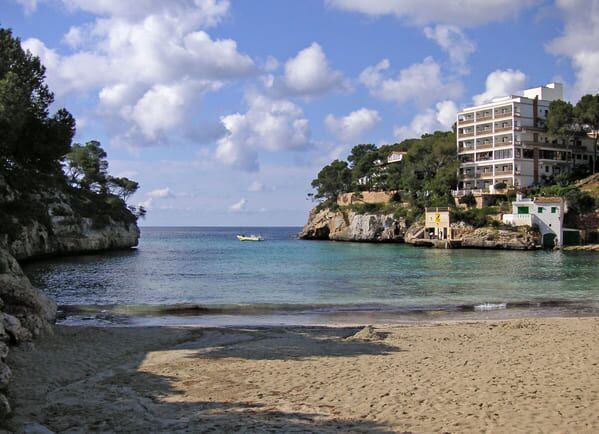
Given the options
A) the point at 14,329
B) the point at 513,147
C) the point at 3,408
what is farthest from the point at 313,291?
the point at 513,147

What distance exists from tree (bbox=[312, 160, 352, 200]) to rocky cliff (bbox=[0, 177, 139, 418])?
1921 inches

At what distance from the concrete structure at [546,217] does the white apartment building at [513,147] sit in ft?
40.6

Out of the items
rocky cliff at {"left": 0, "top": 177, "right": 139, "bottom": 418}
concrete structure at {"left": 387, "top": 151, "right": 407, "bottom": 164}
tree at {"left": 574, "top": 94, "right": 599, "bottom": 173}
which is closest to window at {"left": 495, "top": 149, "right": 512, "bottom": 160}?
tree at {"left": 574, "top": 94, "right": 599, "bottom": 173}

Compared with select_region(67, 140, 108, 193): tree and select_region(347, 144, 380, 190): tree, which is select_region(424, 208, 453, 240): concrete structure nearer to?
select_region(347, 144, 380, 190): tree

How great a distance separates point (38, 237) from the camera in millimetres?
64188

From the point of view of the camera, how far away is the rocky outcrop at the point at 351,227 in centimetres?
10212

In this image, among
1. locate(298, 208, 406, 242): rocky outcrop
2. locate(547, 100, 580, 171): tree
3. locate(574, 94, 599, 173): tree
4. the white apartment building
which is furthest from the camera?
locate(298, 208, 406, 242): rocky outcrop

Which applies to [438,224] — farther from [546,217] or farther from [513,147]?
[513,147]

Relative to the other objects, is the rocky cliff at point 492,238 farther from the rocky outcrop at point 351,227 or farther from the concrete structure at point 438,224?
the rocky outcrop at point 351,227

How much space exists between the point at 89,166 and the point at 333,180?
56747mm

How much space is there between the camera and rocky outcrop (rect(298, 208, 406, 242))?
102125 mm

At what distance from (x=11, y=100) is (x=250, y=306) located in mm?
14436

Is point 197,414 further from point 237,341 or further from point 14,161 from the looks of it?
point 14,161

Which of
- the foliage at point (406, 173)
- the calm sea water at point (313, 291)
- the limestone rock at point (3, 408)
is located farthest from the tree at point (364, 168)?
the limestone rock at point (3, 408)
